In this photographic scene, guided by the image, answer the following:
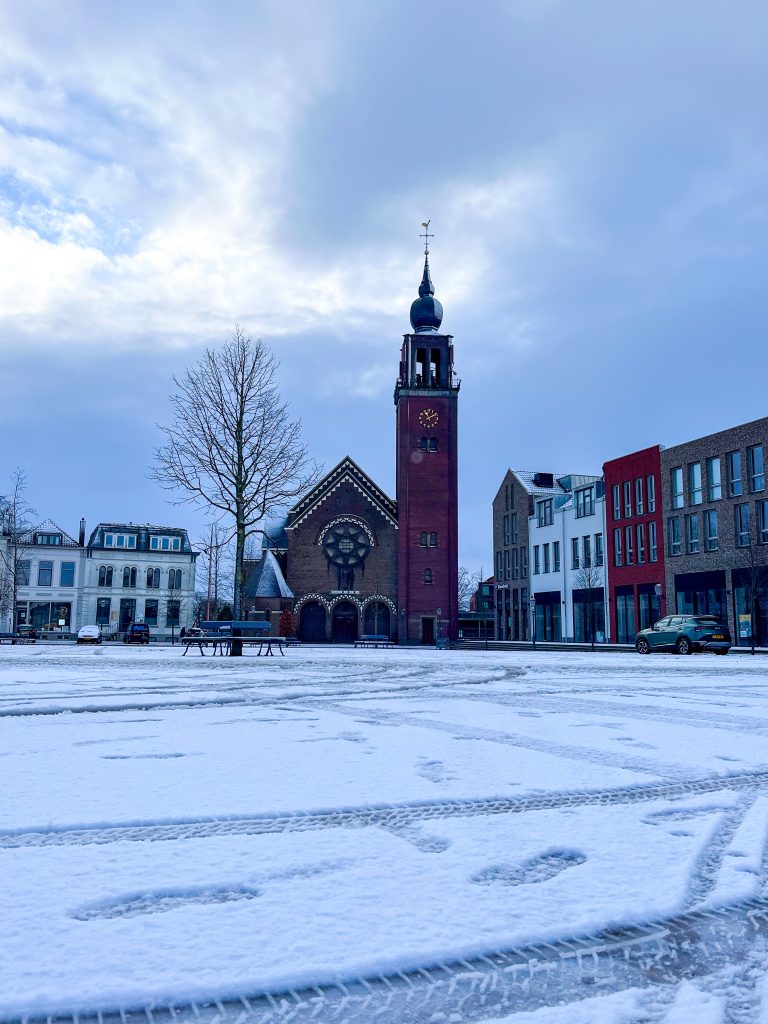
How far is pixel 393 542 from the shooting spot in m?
58.3

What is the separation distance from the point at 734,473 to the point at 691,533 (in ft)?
14.5

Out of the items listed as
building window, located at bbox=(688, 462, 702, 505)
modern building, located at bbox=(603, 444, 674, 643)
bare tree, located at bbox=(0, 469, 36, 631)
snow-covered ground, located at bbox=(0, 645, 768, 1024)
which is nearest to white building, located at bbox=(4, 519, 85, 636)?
bare tree, located at bbox=(0, 469, 36, 631)

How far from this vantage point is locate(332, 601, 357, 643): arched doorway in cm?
5681

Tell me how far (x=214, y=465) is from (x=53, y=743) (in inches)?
881

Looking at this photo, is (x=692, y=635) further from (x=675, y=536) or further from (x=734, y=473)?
(x=675, y=536)

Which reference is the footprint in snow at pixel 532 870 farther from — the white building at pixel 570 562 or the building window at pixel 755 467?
the white building at pixel 570 562

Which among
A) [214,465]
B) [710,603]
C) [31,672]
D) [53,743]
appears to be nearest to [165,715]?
[53,743]

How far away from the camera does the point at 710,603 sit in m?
40.7

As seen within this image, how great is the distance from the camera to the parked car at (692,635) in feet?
92.5

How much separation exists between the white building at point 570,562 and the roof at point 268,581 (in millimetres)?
17095

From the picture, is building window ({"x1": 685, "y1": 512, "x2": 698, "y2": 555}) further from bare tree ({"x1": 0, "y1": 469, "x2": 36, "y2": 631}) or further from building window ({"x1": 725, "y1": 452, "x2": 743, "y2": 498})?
bare tree ({"x1": 0, "y1": 469, "x2": 36, "y2": 631})

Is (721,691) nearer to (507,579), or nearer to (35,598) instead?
(507,579)

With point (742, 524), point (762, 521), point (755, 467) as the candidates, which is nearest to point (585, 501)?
point (742, 524)

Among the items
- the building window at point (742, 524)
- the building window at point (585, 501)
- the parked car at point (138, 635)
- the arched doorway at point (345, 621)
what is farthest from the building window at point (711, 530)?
the parked car at point (138, 635)
